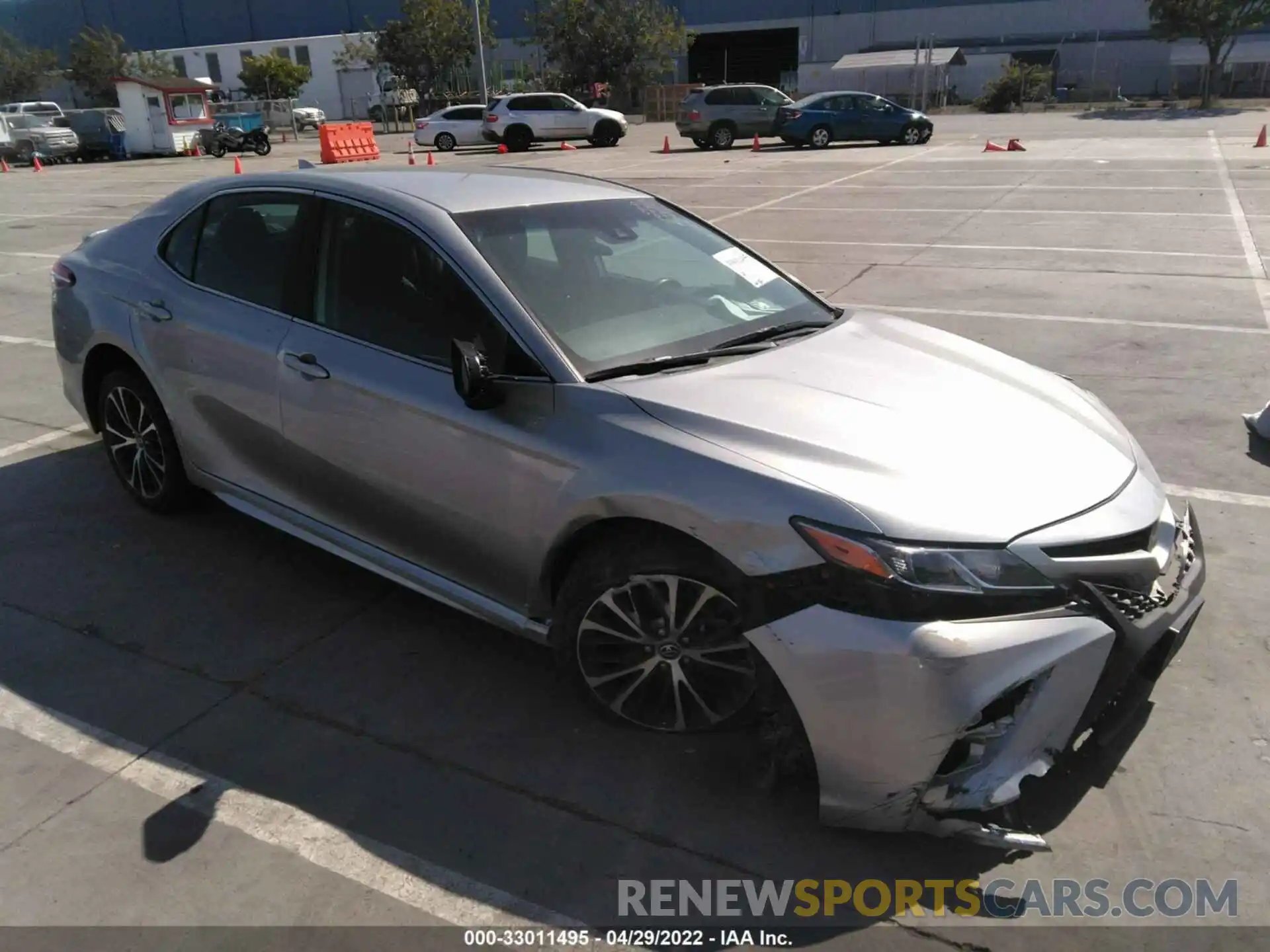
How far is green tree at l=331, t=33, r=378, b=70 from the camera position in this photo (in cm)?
5766

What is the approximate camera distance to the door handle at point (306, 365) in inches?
141

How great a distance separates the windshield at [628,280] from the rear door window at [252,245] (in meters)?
0.84

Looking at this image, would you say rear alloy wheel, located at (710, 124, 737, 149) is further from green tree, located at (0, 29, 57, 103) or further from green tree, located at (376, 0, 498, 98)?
green tree, located at (0, 29, 57, 103)

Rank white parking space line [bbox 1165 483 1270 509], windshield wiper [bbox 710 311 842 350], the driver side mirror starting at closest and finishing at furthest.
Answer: the driver side mirror < windshield wiper [bbox 710 311 842 350] < white parking space line [bbox 1165 483 1270 509]

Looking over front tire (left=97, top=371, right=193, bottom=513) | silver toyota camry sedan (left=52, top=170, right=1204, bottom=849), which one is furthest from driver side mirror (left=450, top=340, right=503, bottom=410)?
front tire (left=97, top=371, right=193, bottom=513)

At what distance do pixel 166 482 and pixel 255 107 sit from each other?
1838 inches

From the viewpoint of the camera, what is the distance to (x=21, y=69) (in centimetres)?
5816

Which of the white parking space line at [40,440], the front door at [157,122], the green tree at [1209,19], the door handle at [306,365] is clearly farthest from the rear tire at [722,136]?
the door handle at [306,365]

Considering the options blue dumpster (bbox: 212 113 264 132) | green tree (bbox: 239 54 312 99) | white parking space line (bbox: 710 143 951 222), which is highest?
green tree (bbox: 239 54 312 99)

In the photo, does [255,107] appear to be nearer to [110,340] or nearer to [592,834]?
[110,340]

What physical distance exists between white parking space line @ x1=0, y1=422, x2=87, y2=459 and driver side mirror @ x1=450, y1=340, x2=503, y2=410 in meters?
3.68

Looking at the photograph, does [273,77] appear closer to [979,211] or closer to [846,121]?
[846,121]

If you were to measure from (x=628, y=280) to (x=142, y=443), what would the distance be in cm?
251

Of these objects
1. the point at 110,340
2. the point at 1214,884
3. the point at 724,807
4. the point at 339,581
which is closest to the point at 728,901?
the point at 724,807
